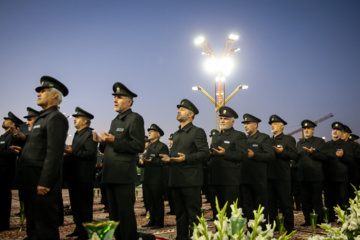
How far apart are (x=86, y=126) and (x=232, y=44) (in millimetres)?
11474

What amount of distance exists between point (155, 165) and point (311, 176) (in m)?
3.91

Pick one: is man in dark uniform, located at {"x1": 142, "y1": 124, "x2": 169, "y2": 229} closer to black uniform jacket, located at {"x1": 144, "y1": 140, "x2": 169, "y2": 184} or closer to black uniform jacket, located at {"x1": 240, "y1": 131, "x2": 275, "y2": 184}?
black uniform jacket, located at {"x1": 144, "y1": 140, "x2": 169, "y2": 184}

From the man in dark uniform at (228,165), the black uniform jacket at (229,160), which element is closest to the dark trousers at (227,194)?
the man in dark uniform at (228,165)

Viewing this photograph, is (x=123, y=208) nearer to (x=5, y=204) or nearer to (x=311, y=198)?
(x=5, y=204)

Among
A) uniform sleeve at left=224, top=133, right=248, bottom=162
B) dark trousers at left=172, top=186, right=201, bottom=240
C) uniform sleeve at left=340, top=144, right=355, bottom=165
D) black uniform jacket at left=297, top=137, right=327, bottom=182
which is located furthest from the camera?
uniform sleeve at left=340, top=144, right=355, bottom=165

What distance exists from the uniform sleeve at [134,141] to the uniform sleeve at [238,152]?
182cm

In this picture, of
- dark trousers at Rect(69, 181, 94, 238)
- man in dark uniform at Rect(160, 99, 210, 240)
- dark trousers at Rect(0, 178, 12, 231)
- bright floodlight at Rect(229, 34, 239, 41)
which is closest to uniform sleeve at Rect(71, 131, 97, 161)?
dark trousers at Rect(69, 181, 94, 238)

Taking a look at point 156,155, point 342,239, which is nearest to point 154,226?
point 156,155

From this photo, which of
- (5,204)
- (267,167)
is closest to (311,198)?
(267,167)

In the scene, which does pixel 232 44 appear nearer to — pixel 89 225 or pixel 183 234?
pixel 183 234

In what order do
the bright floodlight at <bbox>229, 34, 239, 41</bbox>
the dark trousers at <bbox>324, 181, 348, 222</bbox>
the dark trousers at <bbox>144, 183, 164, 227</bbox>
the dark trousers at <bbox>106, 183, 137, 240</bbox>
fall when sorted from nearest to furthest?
the dark trousers at <bbox>106, 183, 137, 240</bbox>
the dark trousers at <bbox>144, 183, 164, 227</bbox>
the dark trousers at <bbox>324, 181, 348, 222</bbox>
the bright floodlight at <bbox>229, 34, 239, 41</bbox>

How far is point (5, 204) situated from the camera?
6879 millimetres

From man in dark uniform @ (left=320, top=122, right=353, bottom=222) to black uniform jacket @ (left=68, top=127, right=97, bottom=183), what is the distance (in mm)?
5699

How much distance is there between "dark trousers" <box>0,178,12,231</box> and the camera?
6.84m
